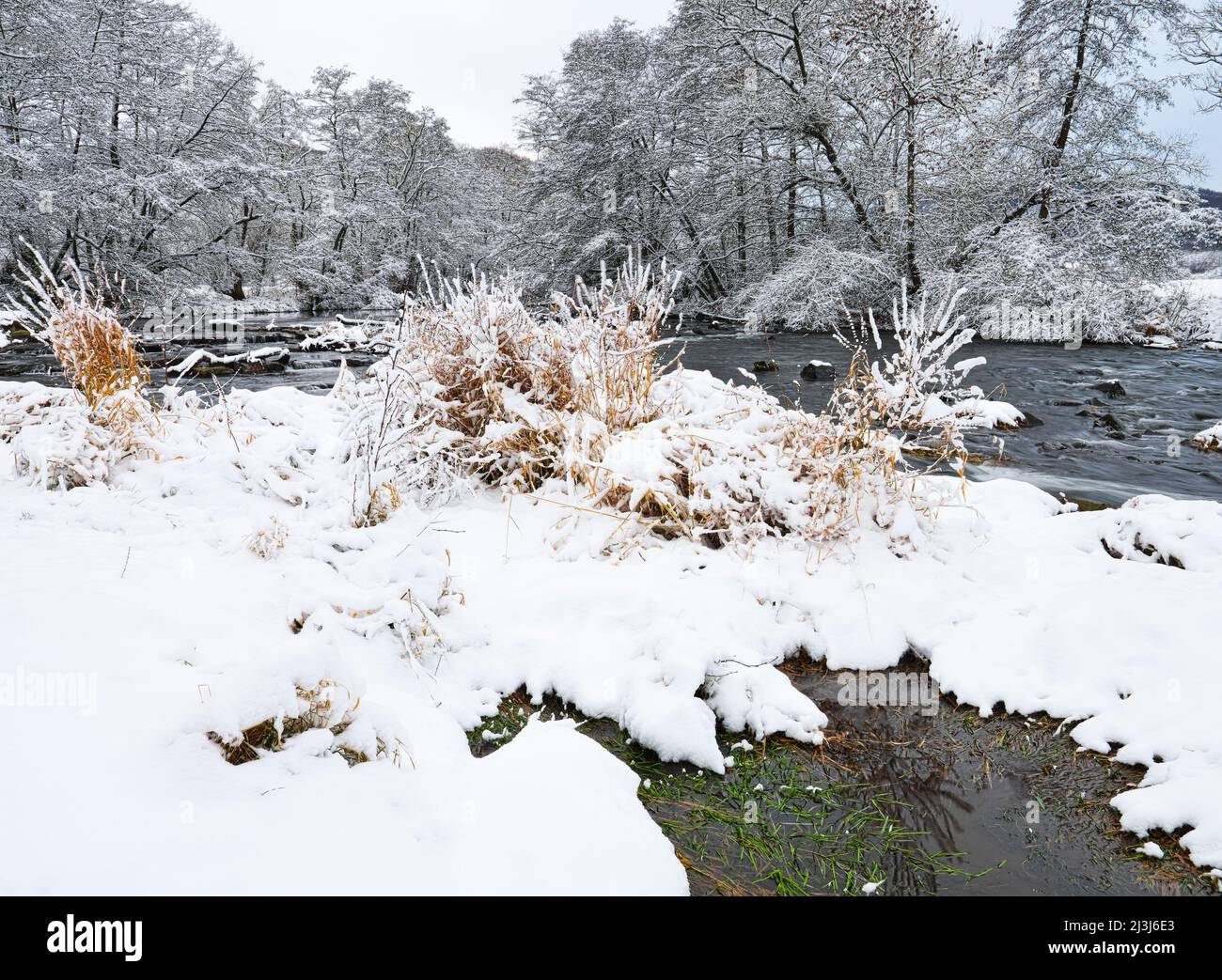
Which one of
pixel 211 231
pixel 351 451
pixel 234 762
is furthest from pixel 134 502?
pixel 211 231

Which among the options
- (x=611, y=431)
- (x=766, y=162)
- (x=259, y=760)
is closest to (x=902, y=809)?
(x=259, y=760)

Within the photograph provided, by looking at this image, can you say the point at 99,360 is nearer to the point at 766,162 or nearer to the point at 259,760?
the point at 259,760

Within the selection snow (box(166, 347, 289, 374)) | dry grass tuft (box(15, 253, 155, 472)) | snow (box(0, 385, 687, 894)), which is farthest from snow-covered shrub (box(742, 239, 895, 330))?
snow (box(0, 385, 687, 894))

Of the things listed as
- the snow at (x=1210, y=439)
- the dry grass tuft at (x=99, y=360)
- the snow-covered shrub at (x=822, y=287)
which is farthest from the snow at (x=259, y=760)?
the snow-covered shrub at (x=822, y=287)

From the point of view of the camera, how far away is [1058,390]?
9.48 meters

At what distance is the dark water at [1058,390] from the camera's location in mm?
6145

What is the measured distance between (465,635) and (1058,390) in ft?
32.4

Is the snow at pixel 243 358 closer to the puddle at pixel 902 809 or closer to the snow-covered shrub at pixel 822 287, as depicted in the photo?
the puddle at pixel 902 809

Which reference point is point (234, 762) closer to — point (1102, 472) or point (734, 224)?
point (1102, 472)

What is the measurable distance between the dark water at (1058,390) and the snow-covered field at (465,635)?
5.29 ft

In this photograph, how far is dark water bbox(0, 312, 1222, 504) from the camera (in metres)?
6.14

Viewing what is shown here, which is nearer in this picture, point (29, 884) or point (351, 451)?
point (29, 884)
